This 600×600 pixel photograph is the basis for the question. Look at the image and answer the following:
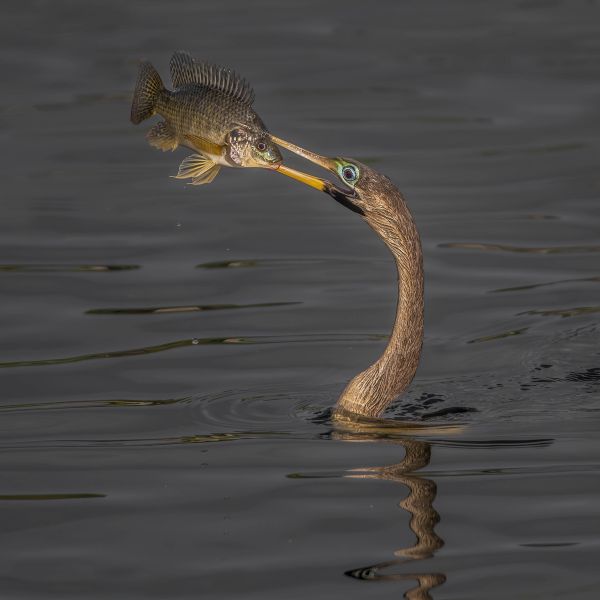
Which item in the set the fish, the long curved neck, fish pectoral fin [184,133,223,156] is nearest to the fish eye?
the long curved neck

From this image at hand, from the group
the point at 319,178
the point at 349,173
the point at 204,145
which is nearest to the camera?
the point at 204,145

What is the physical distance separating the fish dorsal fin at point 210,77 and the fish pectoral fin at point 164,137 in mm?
219

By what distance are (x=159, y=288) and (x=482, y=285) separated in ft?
6.66

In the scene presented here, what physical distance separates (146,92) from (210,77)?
295mm

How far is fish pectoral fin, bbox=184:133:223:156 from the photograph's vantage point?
7.21m

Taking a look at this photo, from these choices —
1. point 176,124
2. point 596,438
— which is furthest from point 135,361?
point 596,438

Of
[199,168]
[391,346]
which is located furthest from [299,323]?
[199,168]

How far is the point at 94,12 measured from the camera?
1875cm

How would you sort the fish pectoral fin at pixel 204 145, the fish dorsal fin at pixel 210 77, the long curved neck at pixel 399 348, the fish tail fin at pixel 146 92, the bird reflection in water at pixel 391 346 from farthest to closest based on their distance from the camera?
the long curved neck at pixel 399 348
the fish tail fin at pixel 146 92
the fish dorsal fin at pixel 210 77
the fish pectoral fin at pixel 204 145
the bird reflection in water at pixel 391 346

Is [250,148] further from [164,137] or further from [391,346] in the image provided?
[391,346]

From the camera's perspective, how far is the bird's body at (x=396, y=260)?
7543 millimetres

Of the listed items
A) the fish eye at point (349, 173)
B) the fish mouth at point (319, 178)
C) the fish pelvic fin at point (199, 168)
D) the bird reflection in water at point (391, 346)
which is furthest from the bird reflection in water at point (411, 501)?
the fish pelvic fin at point (199, 168)

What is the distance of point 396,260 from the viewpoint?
7832mm

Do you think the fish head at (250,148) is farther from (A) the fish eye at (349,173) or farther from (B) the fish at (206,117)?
(A) the fish eye at (349,173)
